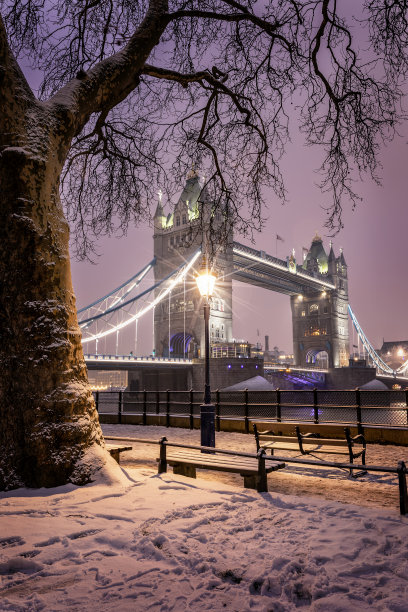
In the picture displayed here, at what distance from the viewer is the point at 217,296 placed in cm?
5416

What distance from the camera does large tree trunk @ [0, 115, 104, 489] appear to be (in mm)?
3758

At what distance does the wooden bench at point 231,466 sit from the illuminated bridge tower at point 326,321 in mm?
76048

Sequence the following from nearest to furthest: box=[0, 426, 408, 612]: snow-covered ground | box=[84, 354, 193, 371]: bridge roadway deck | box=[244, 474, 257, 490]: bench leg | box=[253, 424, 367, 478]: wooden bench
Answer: box=[0, 426, 408, 612]: snow-covered ground, box=[244, 474, 257, 490]: bench leg, box=[253, 424, 367, 478]: wooden bench, box=[84, 354, 193, 371]: bridge roadway deck

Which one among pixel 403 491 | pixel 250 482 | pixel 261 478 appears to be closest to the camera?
pixel 403 491

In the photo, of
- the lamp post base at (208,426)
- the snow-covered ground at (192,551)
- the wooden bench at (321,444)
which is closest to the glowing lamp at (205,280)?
the lamp post base at (208,426)

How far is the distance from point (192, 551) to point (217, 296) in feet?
169

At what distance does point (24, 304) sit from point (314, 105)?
17.3 ft

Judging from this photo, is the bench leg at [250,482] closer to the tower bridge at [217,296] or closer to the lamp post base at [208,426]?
the lamp post base at [208,426]

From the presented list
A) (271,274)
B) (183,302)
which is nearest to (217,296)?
(183,302)

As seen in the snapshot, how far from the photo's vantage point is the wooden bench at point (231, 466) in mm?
4145

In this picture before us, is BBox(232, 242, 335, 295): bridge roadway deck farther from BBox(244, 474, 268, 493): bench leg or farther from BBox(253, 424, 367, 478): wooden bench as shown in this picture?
BBox(244, 474, 268, 493): bench leg

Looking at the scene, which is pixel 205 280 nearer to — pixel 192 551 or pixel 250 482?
pixel 250 482

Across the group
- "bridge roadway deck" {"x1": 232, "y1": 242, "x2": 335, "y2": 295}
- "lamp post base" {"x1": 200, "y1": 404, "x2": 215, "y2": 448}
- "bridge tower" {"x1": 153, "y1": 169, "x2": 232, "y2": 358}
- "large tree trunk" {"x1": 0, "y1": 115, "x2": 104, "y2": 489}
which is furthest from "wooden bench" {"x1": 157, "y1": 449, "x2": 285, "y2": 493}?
"bridge roadway deck" {"x1": 232, "y1": 242, "x2": 335, "y2": 295}

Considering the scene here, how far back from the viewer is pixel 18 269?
393 cm
